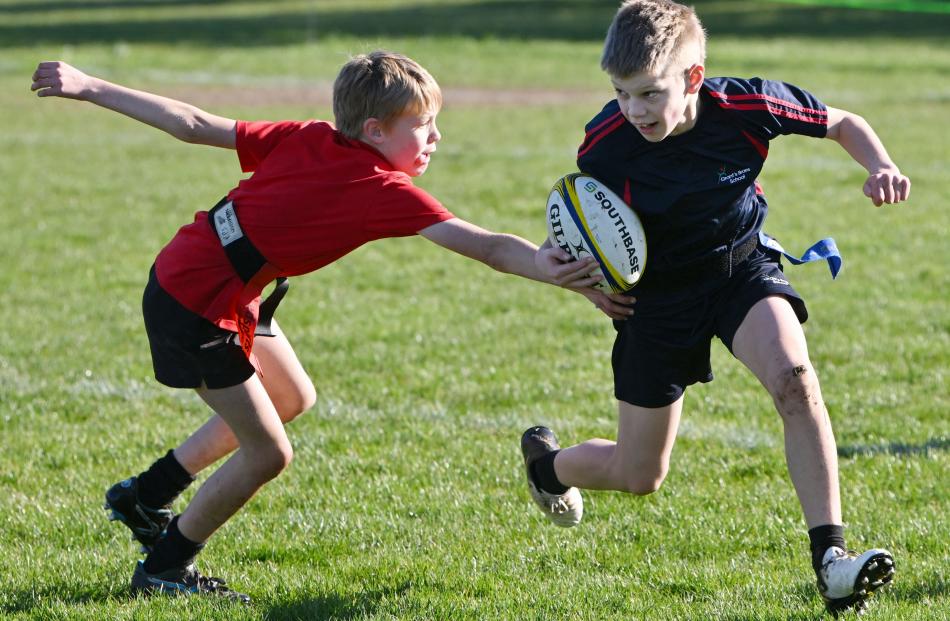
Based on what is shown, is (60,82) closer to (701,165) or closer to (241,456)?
(241,456)

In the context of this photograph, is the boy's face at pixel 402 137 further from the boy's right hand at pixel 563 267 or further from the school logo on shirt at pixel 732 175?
the school logo on shirt at pixel 732 175

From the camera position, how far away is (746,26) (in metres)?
30.4

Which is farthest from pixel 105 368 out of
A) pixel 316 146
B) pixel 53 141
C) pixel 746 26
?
pixel 746 26

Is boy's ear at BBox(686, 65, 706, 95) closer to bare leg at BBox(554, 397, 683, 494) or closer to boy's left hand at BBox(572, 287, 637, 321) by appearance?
boy's left hand at BBox(572, 287, 637, 321)

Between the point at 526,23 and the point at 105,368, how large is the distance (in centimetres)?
2610

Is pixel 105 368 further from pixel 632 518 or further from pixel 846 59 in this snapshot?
pixel 846 59

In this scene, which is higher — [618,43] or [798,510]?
[618,43]

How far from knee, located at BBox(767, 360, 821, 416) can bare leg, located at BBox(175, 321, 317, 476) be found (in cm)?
168

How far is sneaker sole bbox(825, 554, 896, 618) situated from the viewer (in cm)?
356

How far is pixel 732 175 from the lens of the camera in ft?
13.4

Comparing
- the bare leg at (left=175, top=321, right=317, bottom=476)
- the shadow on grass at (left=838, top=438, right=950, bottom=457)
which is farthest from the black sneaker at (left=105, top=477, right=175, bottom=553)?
the shadow on grass at (left=838, top=438, right=950, bottom=457)

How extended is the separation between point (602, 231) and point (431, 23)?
93.2ft

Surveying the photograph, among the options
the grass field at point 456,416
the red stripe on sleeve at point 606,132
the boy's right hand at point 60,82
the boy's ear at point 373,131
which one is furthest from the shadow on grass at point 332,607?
the boy's right hand at point 60,82

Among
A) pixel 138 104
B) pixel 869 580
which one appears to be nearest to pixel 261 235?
pixel 138 104
